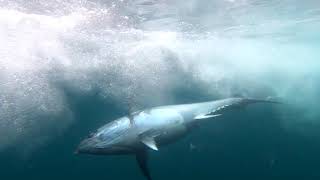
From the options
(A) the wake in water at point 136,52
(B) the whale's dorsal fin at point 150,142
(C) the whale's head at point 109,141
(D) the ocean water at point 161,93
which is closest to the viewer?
(C) the whale's head at point 109,141

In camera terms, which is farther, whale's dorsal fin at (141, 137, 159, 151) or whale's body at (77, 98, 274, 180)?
whale's dorsal fin at (141, 137, 159, 151)

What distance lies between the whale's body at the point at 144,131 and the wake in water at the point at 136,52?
128 inches

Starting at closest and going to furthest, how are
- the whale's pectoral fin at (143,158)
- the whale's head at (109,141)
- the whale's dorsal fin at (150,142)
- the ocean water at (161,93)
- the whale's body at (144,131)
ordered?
1. the whale's head at (109,141)
2. the whale's body at (144,131)
3. the whale's dorsal fin at (150,142)
4. the whale's pectoral fin at (143,158)
5. the ocean water at (161,93)

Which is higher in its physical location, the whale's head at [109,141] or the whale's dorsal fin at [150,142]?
the whale's head at [109,141]

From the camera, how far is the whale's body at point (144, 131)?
7738mm

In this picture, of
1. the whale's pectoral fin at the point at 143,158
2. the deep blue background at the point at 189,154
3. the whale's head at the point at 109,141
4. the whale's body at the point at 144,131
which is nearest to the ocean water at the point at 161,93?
the deep blue background at the point at 189,154

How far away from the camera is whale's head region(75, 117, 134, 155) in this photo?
7637 mm

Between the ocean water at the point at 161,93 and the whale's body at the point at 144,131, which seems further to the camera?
the ocean water at the point at 161,93

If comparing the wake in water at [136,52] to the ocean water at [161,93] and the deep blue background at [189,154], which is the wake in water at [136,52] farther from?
the deep blue background at [189,154]

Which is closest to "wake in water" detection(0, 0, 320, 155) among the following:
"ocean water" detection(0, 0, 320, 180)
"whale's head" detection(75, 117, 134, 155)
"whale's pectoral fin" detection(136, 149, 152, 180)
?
"ocean water" detection(0, 0, 320, 180)

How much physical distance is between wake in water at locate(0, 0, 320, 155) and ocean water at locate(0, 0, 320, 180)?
5.1 inches

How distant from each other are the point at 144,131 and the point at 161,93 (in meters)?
32.1

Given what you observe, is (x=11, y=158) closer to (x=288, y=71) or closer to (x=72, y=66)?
(x=72, y=66)

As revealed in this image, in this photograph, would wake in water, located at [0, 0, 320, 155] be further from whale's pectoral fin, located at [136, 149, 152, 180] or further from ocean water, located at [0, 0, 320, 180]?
whale's pectoral fin, located at [136, 149, 152, 180]
